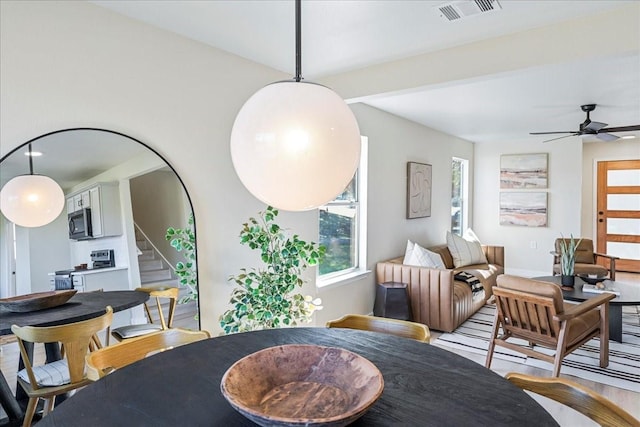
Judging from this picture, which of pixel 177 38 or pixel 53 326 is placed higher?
pixel 177 38

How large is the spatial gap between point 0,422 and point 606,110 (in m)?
5.83

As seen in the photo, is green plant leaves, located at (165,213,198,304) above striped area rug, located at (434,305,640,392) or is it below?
above

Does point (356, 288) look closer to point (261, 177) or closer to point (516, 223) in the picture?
point (261, 177)

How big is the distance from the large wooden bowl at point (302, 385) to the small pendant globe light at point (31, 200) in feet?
4.46

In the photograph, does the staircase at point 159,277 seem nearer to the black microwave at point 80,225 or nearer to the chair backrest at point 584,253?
the black microwave at point 80,225

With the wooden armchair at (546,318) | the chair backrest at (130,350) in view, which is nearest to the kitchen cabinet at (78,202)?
the chair backrest at (130,350)

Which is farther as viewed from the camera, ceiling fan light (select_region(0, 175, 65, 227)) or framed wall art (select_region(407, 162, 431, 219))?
framed wall art (select_region(407, 162, 431, 219))

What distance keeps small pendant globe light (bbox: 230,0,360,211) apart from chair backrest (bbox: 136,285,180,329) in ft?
4.61

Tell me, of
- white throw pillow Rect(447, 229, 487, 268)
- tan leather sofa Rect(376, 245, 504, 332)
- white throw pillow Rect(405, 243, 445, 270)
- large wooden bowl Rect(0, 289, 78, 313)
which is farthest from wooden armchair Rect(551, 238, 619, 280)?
large wooden bowl Rect(0, 289, 78, 313)

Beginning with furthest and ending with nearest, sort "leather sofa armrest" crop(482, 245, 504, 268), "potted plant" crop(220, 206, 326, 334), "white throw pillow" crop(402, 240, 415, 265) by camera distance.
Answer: "leather sofa armrest" crop(482, 245, 504, 268), "white throw pillow" crop(402, 240, 415, 265), "potted plant" crop(220, 206, 326, 334)

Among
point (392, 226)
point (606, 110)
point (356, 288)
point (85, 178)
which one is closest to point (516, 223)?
point (606, 110)

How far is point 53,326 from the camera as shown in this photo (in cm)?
179

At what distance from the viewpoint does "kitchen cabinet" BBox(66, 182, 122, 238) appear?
6.72ft

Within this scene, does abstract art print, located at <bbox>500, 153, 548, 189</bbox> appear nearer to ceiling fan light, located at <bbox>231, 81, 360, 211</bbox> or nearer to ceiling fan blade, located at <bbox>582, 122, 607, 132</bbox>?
ceiling fan blade, located at <bbox>582, 122, 607, 132</bbox>
